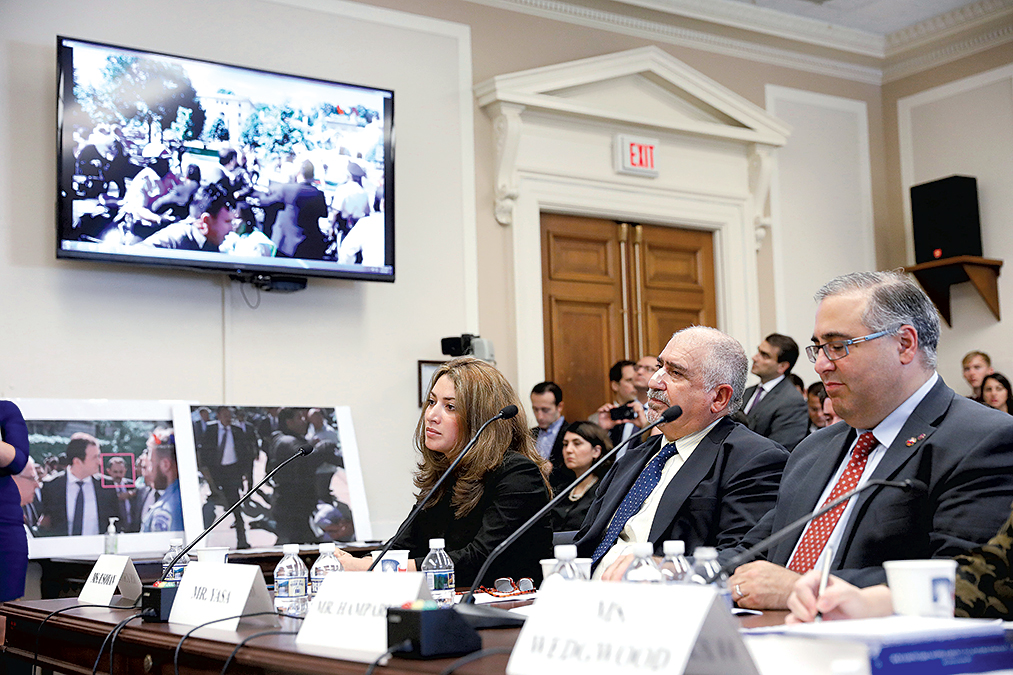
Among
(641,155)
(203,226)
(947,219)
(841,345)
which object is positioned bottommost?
(841,345)

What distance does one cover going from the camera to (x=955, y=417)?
6.47 feet

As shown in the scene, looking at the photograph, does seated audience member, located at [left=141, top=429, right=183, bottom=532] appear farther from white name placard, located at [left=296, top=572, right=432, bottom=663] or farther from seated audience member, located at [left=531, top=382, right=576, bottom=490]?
white name placard, located at [left=296, top=572, right=432, bottom=663]

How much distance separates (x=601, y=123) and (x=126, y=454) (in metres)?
3.11

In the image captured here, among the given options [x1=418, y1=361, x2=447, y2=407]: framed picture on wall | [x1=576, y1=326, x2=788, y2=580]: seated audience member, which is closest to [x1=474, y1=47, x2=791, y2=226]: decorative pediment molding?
[x1=418, y1=361, x2=447, y2=407]: framed picture on wall

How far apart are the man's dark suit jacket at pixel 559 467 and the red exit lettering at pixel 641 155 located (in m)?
1.59

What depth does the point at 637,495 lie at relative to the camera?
107 inches

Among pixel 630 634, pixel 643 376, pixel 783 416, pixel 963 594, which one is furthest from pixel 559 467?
pixel 630 634

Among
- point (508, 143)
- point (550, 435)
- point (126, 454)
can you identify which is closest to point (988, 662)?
point (126, 454)

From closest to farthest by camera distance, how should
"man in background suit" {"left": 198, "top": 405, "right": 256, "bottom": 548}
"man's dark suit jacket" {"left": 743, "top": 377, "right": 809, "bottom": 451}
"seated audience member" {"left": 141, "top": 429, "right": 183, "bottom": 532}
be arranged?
"seated audience member" {"left": 141, "top": 429, "right": 183, "bottom": 532}
"man in background suit" {"left": 198, "top": 405, "right": 256, "bottom": 548}
"man's dark suit jacket" {"left": 743, "top": 377, "right": 809, "bottom": 451}

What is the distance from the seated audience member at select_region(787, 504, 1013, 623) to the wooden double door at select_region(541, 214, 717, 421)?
14.2 ft

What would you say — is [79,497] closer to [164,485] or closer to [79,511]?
[79,511]

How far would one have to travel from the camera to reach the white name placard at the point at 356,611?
157cm

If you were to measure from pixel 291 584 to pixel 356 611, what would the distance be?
57 cm

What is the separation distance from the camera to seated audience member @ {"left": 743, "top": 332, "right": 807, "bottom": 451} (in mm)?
5074
